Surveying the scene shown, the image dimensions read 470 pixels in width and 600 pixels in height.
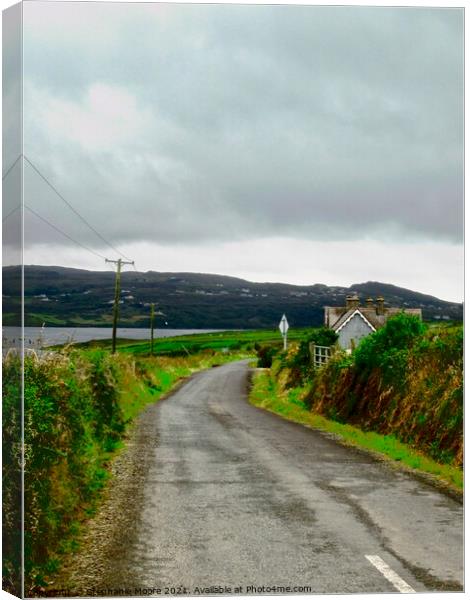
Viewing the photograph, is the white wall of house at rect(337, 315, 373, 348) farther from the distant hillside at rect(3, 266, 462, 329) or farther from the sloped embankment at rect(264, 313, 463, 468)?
the distant hillside at rect(3, 266, 462, 329)

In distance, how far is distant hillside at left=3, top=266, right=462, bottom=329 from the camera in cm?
921

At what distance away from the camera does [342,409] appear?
75.0 ft

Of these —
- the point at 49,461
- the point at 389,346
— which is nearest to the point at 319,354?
the point at 389,346

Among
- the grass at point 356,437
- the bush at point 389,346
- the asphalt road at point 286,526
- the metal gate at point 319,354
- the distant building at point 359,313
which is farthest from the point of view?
the metal gate at point 319,354

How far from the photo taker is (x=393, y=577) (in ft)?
23.4

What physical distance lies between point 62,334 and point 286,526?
427 centimetres

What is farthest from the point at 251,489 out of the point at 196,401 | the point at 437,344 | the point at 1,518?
the point at 196,401

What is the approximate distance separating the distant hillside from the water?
178 mm

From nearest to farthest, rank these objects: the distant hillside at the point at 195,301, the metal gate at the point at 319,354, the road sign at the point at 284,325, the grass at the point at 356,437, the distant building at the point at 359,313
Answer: the distant hillside at the point at 195,301 → the distant building at the point at 359,313 → the road sign at the point at 284,325 → the grass at the point at 356,437 → the metal gate at the point at 319,354

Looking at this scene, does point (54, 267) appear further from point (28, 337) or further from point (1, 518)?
point (1, 518)

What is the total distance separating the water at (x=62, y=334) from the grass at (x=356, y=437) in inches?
184

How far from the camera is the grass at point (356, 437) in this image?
12.1 metres

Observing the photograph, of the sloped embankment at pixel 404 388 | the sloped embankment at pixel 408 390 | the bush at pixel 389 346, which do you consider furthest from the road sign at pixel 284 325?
the bush at pixel 389 346

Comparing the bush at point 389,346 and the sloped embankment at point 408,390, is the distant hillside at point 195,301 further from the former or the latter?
the bush at point 389,346
